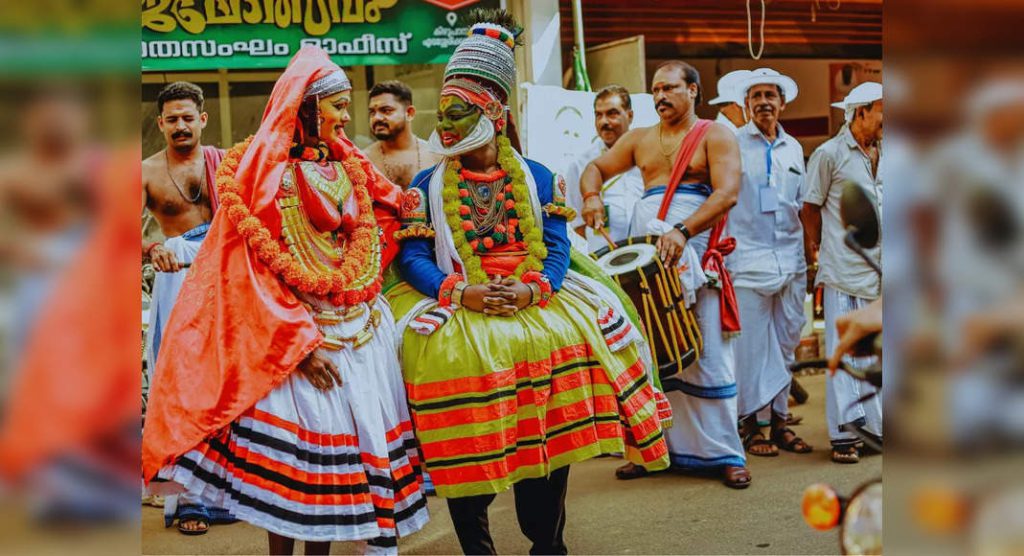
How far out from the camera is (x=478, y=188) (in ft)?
14.7

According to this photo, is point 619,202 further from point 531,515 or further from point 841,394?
point 531,515

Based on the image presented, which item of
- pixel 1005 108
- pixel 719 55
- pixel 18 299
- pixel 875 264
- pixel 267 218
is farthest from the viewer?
pixel 719 55

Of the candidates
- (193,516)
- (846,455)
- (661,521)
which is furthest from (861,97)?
(193,516)

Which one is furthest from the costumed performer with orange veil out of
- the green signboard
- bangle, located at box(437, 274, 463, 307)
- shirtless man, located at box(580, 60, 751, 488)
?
the green signboard

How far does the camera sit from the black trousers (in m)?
4.45

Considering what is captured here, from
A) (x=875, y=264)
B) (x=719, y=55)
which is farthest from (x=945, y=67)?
(x=719, y=55)

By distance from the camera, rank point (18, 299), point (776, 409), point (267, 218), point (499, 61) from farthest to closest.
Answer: point (776, 409) < point (499, 61) < point (267, 218) < point (18, 299)

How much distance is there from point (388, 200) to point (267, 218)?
25.1 inches

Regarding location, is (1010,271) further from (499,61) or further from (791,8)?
(791,8)

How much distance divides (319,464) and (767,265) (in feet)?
13.3

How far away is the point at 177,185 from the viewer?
6.02 metres

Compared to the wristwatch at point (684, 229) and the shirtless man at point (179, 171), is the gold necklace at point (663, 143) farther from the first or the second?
the shirtless man at point (179, 171)

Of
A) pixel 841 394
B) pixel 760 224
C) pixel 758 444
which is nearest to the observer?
pixel 841 394

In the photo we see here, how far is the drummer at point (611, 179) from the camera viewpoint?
296 inches
